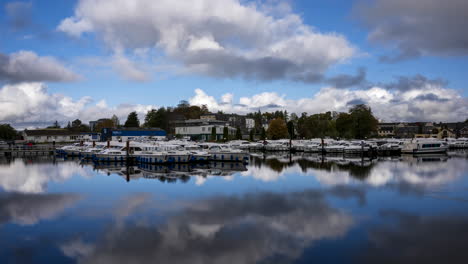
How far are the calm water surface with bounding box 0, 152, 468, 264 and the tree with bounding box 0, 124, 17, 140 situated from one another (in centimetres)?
9335

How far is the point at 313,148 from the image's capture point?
190ft

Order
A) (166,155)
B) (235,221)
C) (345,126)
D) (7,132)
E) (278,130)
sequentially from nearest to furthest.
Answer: (235,221)
(166,155)
(345,126)
(278,130)
(7,132)

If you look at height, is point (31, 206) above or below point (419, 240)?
above

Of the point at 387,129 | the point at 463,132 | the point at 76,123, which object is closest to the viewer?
the point at 463,132

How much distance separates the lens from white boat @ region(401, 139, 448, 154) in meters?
51.4

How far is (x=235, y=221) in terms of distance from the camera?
1427 cm

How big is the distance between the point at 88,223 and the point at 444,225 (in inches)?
548

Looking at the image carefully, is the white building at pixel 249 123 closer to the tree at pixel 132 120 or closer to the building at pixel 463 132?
the tree at pixel 132 120

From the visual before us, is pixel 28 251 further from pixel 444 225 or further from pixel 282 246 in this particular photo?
pixel 444 225

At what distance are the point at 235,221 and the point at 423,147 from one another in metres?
46.6

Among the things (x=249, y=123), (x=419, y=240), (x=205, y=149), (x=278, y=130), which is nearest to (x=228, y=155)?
(x=205, y=149)

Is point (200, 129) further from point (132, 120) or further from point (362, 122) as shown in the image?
point (362, 122)

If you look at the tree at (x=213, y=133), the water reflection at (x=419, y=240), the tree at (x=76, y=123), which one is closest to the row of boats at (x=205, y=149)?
the tree at (x=213, y=133)

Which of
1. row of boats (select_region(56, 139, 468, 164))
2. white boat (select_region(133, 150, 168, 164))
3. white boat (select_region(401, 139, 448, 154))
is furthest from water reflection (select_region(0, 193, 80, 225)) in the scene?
white boat (select_region(401, 139, 448, 154))
